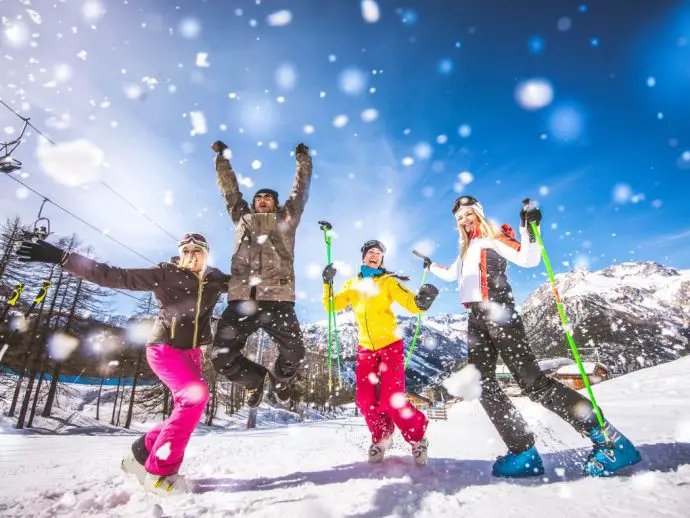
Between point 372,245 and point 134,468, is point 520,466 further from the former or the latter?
point 134,468

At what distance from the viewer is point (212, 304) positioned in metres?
3.85

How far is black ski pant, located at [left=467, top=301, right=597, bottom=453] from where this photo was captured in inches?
111

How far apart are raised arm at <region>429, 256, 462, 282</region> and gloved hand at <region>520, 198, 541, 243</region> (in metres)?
0.75

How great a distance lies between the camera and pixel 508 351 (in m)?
3.06

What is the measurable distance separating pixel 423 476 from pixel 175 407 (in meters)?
2.29

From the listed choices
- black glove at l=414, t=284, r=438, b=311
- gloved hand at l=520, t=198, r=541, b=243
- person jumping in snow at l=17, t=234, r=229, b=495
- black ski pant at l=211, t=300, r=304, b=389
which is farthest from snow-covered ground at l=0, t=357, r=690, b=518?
gloved hand at l=520, t=198, r=541, b=243

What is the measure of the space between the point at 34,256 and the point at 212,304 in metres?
1.59

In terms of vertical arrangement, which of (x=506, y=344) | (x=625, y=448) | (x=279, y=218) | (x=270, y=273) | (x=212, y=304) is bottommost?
(x=625, y=448)

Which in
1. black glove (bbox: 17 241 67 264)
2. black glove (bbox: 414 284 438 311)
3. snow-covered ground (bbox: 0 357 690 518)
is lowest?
snow-covered ground (bbox: 0 357 690 518)

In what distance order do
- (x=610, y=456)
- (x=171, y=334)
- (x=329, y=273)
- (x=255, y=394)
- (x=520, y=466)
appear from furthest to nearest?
1. (x=329, y=273)
2. (x=255, y=394)
3. (x=171, y=334)
4. (x=520, y=466)
5. (x=610, y=456)

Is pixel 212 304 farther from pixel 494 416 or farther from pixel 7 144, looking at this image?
pixel 7 144

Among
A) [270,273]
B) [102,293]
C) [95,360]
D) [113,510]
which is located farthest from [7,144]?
[95,360]

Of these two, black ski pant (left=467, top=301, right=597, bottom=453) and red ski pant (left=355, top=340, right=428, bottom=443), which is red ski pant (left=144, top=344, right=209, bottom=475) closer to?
red ski pant (left=355, top=340, right=428, bottom=443)

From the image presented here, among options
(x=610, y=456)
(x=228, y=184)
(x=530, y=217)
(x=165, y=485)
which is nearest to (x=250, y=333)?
(x=165, y=485)
